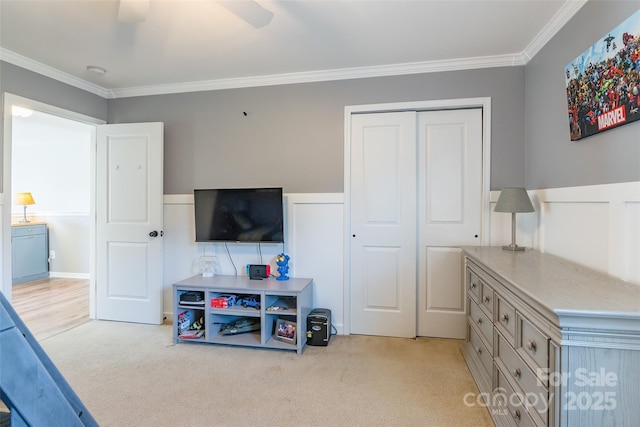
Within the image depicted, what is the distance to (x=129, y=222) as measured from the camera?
325 centimetres

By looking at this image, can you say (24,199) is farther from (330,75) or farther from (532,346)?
(532,346)

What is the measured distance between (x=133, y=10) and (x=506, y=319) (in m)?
2.48

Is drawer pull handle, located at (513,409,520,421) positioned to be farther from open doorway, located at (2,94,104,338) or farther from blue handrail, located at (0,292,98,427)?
open doorway, located at (2,94,104,338)

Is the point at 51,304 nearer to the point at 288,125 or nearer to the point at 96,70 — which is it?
the point at 96,70

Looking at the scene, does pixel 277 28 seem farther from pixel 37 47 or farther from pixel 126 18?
pixel 37 47

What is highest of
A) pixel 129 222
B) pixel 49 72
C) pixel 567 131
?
pixel 49 72

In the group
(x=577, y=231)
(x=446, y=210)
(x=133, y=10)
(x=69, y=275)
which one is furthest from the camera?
(x=69, y=275)

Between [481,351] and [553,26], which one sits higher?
[553,26]

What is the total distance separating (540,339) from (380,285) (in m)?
1.71

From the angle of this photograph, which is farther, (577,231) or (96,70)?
(96,70)

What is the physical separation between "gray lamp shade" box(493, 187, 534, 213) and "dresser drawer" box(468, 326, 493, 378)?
0.92 m

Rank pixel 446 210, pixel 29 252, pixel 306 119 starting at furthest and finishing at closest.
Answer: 1. pixel 29 252
2. pixel 306 119
3. pixel 446 210

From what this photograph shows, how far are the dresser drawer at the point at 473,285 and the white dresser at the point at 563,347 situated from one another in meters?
0.34

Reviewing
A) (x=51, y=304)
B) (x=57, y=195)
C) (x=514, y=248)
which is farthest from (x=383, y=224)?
(x=57, y=195)
